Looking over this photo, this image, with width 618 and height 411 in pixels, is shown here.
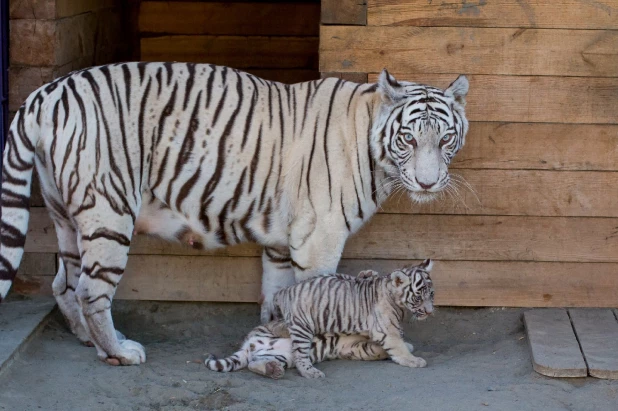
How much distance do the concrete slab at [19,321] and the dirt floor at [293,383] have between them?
6cm

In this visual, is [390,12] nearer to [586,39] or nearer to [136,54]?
[586,39]

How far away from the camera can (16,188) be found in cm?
460

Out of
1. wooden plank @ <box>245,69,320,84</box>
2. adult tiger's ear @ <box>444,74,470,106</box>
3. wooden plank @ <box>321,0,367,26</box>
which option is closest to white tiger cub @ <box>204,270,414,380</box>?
adult tiger's ear @ <box>444,74,470,106</box>

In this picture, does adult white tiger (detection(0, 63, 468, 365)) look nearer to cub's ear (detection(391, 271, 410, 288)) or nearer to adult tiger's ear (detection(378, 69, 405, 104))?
adult tiger's ear (detection(378, 69, 405, 104))

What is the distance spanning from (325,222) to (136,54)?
12.0ft

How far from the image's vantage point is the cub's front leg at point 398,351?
4.86m

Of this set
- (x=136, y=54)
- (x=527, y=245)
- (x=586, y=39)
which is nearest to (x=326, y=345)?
(x=527, y=245)

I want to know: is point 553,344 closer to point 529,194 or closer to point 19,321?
point 529,194

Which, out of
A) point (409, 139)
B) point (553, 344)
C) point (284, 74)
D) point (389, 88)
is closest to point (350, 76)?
point (389, 88)

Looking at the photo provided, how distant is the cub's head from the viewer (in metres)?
4.78

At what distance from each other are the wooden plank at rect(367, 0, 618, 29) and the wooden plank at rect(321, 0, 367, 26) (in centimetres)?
5

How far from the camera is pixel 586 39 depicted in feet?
17.2

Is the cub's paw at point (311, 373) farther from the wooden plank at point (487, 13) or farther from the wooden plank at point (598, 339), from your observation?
the wooden plank at point (487, 13)

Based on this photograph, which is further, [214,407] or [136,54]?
[136,54]
